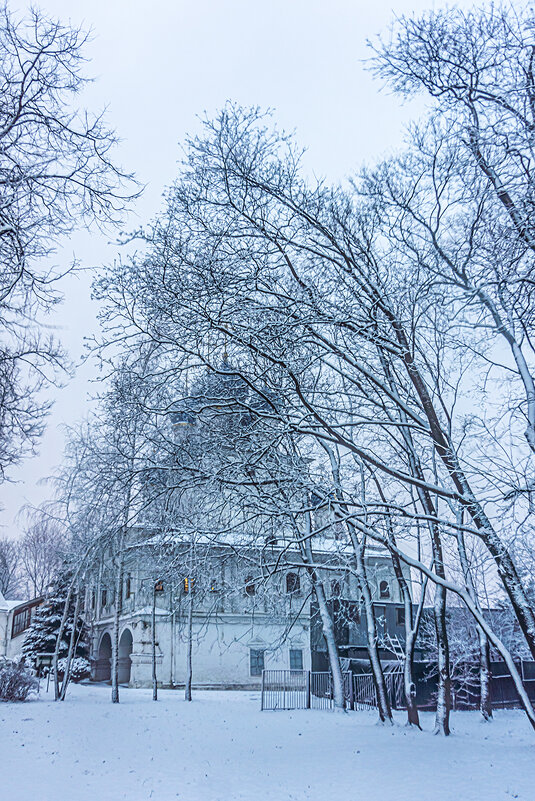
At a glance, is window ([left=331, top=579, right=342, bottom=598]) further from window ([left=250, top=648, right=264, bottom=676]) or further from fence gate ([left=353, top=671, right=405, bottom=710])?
window ([left=250, top=648, right=264, bottom=676])

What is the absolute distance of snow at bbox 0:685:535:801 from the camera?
9.06 metres

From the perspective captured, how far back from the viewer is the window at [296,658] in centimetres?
3609

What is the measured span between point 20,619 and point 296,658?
24.5m

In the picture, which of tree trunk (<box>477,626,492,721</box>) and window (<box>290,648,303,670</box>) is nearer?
tree trunk (<box>477,626,492,721</box>)

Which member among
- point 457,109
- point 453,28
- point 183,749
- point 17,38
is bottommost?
point 183,749

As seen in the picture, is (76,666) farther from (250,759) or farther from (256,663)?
(250,759)

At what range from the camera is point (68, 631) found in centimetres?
3416

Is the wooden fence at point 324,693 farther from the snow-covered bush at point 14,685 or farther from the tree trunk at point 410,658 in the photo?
the snow-covered bush at point 14,685

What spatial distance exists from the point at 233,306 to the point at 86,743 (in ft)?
32.9

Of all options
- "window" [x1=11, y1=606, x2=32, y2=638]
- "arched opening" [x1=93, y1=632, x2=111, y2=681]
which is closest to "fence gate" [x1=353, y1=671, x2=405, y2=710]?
"arched opening" [x1=93, y1=632, x2=111, y2=681]

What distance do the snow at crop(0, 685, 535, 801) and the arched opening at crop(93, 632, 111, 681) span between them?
70.5 feet

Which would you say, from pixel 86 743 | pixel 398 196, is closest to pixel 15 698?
pixel 86 743

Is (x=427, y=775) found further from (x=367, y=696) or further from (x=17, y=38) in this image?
(x=367, y=696)

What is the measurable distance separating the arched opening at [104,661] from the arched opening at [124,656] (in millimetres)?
1491
